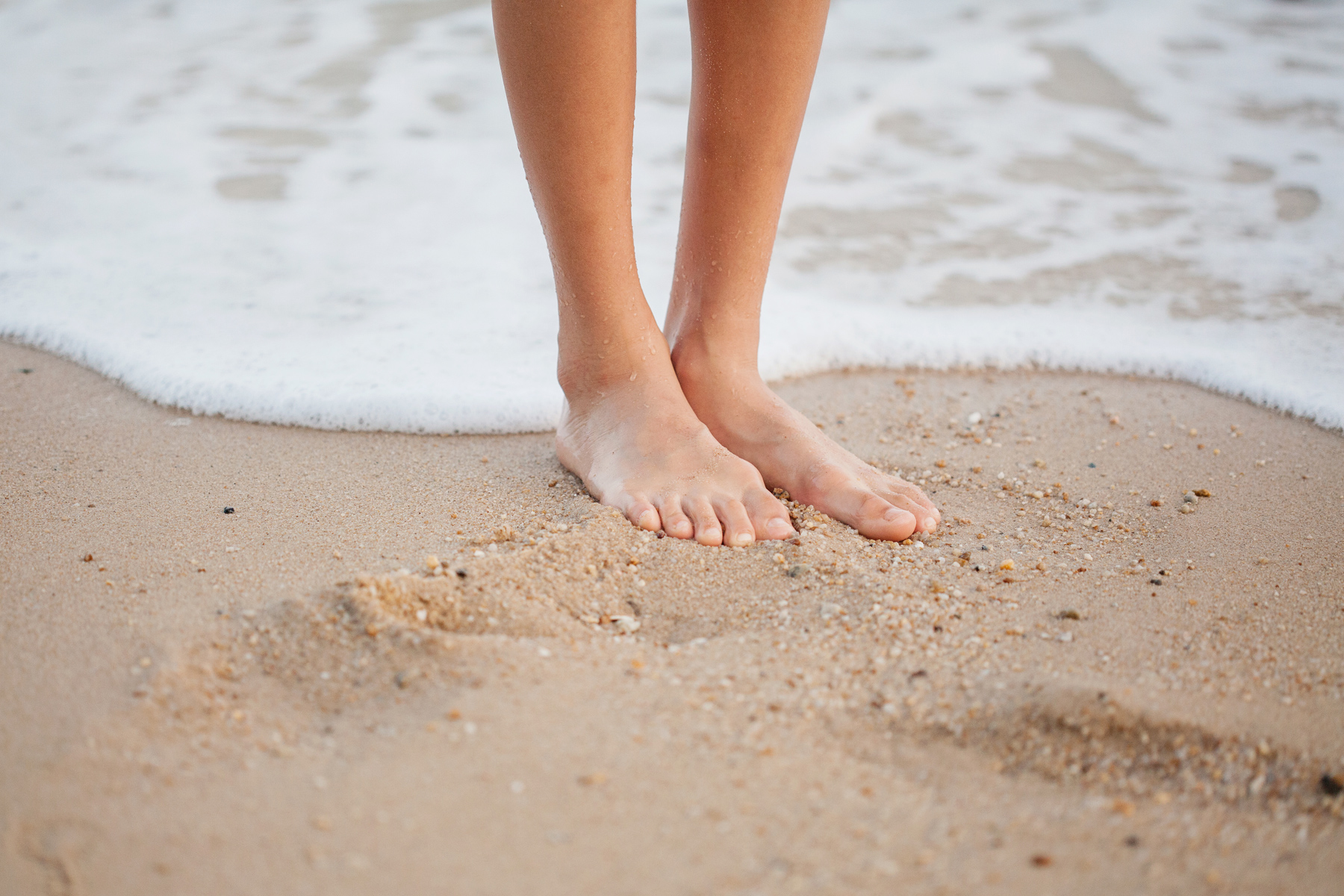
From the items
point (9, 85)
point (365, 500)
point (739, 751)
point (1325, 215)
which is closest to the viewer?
point (739, 751)

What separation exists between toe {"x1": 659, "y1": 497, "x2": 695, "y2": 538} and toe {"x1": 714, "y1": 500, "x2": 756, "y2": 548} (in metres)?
0.05

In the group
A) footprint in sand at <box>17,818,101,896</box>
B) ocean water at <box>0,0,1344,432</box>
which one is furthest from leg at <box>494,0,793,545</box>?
footprint in sand at <box>17,818,101,896</box>

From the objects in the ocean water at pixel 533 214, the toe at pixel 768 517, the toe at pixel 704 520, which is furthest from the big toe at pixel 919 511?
the ocean water at pixel 533 214

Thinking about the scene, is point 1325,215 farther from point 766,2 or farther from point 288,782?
point 288,782

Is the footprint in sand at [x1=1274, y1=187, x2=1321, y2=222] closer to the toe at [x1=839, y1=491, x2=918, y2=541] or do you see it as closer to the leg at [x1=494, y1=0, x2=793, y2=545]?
the toe at [x1=839, y1=491, x2=918, y2=541]

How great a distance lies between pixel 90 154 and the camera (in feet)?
10.7

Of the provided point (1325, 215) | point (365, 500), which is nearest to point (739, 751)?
point (365, 500)

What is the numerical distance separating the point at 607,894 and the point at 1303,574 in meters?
1.12

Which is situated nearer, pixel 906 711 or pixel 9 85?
pixel 906 711

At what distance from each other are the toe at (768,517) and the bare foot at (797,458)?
79 mm

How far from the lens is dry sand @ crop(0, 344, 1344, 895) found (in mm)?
907

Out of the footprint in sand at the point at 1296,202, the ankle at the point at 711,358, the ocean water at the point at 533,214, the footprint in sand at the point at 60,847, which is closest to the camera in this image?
the footprint in sand at the point at 60,847

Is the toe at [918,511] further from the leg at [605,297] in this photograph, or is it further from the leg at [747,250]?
the leg at [605,297]

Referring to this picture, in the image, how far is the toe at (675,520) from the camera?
1.47 meters
